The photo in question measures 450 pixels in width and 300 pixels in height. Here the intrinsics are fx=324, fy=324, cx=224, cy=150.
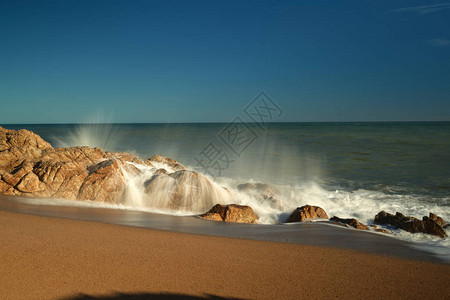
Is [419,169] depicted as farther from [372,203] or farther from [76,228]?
[76,228]

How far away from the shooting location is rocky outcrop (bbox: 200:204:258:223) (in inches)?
219

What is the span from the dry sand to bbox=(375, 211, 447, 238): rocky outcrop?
7.08ft

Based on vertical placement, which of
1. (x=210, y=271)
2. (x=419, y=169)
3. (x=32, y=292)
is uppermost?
(x=419, y=169)

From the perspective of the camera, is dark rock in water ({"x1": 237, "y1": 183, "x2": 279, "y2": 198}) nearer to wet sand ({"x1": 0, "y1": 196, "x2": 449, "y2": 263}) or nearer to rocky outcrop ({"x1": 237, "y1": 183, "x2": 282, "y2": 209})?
rocky outcrop ({"x1": 237, "y1": 183, "x2": 282, "y2": 209})

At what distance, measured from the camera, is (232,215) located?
560cm

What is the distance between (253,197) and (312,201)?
68.5 inches

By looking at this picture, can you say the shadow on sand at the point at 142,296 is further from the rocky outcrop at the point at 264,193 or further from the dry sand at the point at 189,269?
the rocky outcrop at the point at 264,193

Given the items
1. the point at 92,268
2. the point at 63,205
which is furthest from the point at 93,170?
the point at 92,268

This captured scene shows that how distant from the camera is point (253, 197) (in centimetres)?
762

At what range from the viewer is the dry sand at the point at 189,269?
2529 millimetres

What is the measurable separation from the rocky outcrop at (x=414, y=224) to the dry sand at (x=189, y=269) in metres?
2.16

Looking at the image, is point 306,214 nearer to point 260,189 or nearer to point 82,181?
point 260,189

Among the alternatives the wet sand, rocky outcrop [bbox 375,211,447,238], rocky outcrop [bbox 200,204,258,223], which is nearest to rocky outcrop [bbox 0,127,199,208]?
the wet sand

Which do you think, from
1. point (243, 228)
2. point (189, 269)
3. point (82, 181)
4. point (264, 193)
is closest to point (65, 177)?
point (82, 181)
